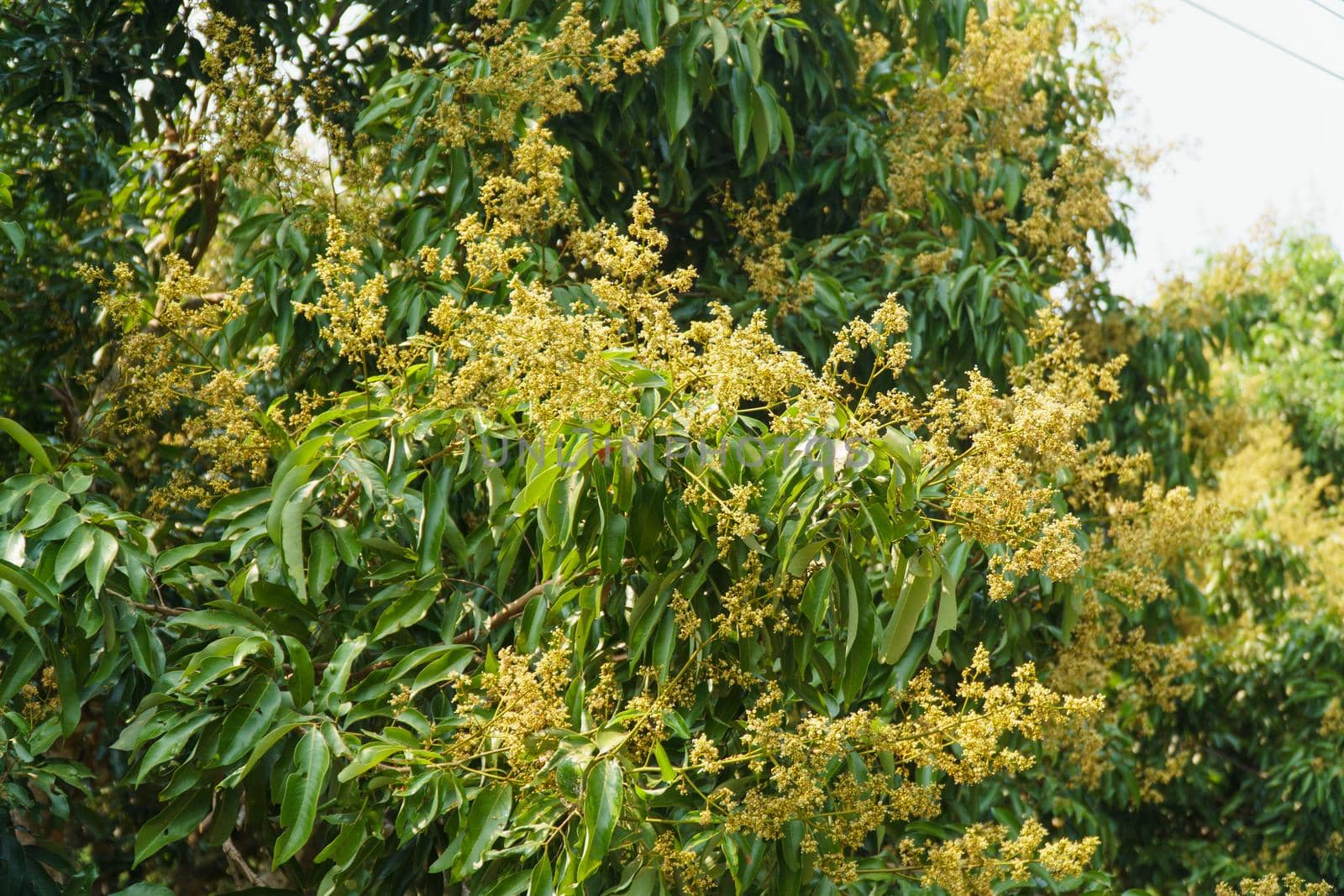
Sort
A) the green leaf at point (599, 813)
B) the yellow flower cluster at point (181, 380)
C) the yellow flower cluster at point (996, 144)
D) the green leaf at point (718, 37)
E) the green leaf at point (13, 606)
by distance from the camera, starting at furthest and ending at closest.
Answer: the yellow flower cluster at point (996, 144)
the green leaf at point (718, 37)
the yellow flower cluster at point (181, 380)
the green leaf at point (13, 606)
the green leaf at point (599, 813)

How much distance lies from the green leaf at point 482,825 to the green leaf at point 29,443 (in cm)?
79

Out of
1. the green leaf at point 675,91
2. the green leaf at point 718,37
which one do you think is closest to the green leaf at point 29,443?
the green leaf at point 675,91

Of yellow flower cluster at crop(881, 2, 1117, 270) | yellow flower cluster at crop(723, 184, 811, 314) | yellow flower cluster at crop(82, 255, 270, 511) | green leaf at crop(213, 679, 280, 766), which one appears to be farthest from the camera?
yellow flower cluster at crop(881, 2, 1117, 270)

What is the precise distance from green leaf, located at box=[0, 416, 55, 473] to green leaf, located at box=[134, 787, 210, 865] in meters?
0.51

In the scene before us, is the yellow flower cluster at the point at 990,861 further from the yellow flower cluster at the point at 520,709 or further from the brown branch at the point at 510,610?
the brown branch at the point at 510,610

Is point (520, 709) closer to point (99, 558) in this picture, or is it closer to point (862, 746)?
point (862, 746)

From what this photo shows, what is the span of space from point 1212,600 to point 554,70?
4.41 m

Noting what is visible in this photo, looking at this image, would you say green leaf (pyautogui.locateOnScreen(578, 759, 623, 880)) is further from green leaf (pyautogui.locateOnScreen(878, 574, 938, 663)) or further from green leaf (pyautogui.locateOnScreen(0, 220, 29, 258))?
green leaf (pyautogui.locateOnScreen(0, 220, 29, 258))

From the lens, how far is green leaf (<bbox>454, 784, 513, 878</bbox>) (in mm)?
1583

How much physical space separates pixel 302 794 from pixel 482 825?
23cm

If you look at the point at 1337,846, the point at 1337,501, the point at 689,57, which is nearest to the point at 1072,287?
the point at 689,57

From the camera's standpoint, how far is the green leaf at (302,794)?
5.36 ft

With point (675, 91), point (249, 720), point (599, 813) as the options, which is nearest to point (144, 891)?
point (249, 720)

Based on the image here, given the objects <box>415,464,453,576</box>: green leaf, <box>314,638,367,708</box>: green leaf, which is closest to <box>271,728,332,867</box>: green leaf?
<box>314,638,367,708</box>: green leaf
